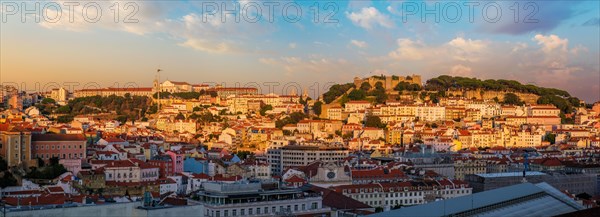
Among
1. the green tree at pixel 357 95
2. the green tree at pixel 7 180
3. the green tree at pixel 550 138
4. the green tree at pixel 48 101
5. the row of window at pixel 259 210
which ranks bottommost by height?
the row of window at pixel 259 210

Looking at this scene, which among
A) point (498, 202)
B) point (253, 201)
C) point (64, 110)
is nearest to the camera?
point (253, 201)

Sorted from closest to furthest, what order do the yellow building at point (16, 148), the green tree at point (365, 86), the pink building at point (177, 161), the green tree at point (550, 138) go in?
the yellow building at point (16, 148) < the pink building at point (177, 161) < the green tree at point (550, 138) < the green tree at point (365, 86)

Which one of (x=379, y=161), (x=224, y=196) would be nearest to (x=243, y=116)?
(x=379, y=161)

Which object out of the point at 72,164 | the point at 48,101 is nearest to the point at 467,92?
the point at 48,101

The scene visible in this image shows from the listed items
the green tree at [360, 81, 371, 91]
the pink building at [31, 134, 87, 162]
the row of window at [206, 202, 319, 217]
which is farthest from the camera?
the green tree at [360, 81, 371, 91]

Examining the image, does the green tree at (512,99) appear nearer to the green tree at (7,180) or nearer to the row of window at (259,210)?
the green tree at (7,180)

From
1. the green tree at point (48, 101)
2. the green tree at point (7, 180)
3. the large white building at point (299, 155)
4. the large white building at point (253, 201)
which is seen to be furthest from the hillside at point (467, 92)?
the large white building at point (253, 201)

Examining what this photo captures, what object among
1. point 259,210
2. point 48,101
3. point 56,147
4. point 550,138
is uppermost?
point 48,101

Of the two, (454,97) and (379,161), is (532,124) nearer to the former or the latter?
(454,97)

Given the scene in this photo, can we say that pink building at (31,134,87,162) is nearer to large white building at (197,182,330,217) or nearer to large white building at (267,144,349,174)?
large white building at (267,144,349,174)

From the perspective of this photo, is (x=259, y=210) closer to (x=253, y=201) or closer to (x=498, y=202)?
(x=253, y=201)

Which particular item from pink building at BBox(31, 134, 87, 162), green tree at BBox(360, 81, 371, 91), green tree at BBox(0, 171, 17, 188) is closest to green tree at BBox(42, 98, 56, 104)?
green tree at BBox(360, 81, 371, 91)

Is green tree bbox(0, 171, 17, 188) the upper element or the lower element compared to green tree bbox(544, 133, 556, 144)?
lower
